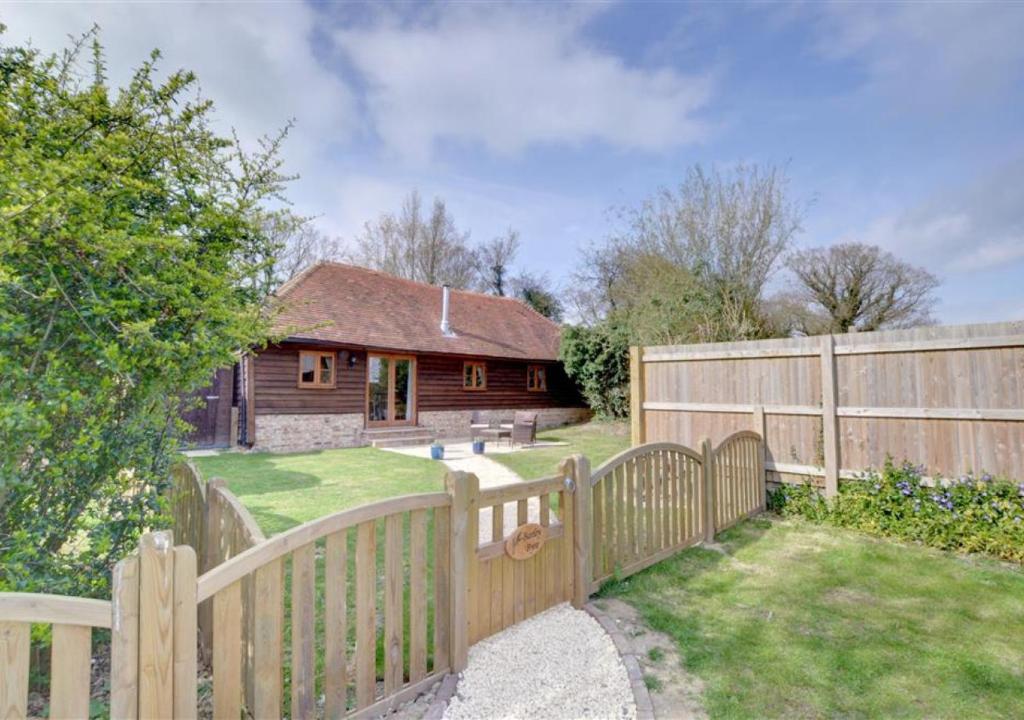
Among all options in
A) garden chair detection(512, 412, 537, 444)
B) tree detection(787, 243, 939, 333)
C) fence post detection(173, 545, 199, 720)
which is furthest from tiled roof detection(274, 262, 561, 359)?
fence post detection(173, 545, 199, 720)

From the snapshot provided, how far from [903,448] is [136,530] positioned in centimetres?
742

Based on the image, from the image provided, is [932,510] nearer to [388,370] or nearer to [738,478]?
[738,478]

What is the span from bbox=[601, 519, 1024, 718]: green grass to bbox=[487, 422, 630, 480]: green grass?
2.89 meters

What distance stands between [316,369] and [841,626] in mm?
12671

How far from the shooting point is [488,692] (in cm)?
270

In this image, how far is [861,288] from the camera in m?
18.5

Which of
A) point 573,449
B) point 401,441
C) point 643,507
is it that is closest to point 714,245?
point 573,449

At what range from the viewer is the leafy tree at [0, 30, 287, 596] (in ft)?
6.84

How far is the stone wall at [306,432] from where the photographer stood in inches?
484

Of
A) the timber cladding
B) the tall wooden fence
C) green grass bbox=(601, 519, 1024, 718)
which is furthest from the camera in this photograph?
the timber cladding

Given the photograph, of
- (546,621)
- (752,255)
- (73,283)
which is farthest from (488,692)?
(752,255)

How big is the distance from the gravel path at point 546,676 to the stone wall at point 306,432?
10905 millimetres

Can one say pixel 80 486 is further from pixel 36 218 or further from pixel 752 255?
pixel 752 255

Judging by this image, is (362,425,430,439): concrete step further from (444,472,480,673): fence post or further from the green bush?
(444,472,480,673): fence post
